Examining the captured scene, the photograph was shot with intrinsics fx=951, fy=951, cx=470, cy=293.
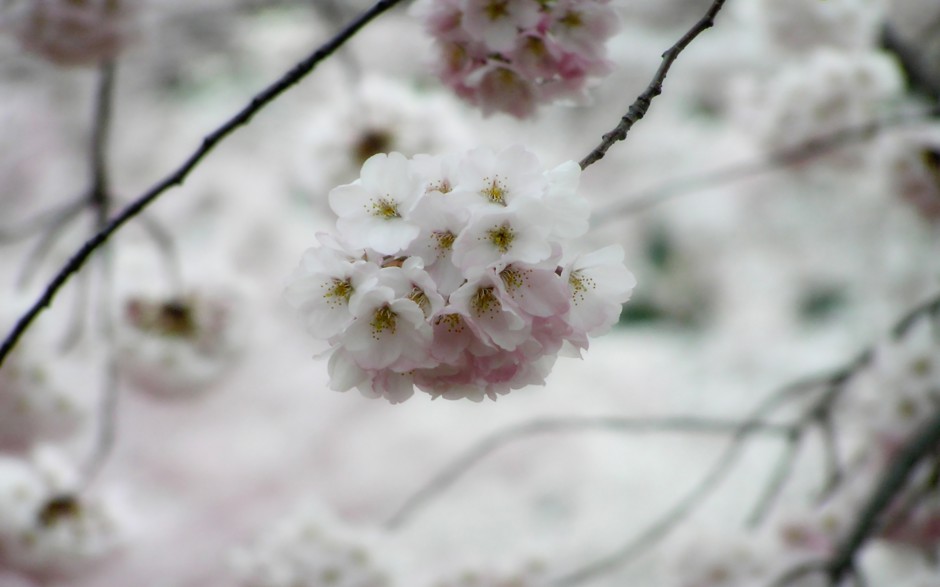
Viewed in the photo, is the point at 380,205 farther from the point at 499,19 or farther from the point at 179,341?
the point at 179,341

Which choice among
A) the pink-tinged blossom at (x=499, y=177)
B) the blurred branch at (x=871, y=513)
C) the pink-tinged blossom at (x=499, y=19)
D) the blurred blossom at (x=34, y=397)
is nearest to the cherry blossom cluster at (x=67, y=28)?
the blurred blossom at (x=34, y=397)

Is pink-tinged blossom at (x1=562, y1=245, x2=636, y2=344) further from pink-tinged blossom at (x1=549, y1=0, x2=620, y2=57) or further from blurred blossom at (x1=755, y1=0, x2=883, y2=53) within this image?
blurred blossom at (x1=755, y1=0, x2=883, y2=53)

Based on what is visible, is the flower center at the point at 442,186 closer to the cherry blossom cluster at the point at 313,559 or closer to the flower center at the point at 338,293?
the flower center at the point at 338,293

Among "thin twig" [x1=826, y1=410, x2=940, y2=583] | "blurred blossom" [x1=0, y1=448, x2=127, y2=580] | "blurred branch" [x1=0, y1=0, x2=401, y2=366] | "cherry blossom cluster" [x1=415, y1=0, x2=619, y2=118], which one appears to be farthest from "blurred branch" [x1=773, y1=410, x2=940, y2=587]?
"blurred blossom" [x1=0, y1=448, x2=127, y2=580]

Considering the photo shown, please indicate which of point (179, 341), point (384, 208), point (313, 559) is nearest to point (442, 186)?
point (384, 208)

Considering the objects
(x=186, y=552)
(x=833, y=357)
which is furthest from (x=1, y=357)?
(x=833, y=357)
